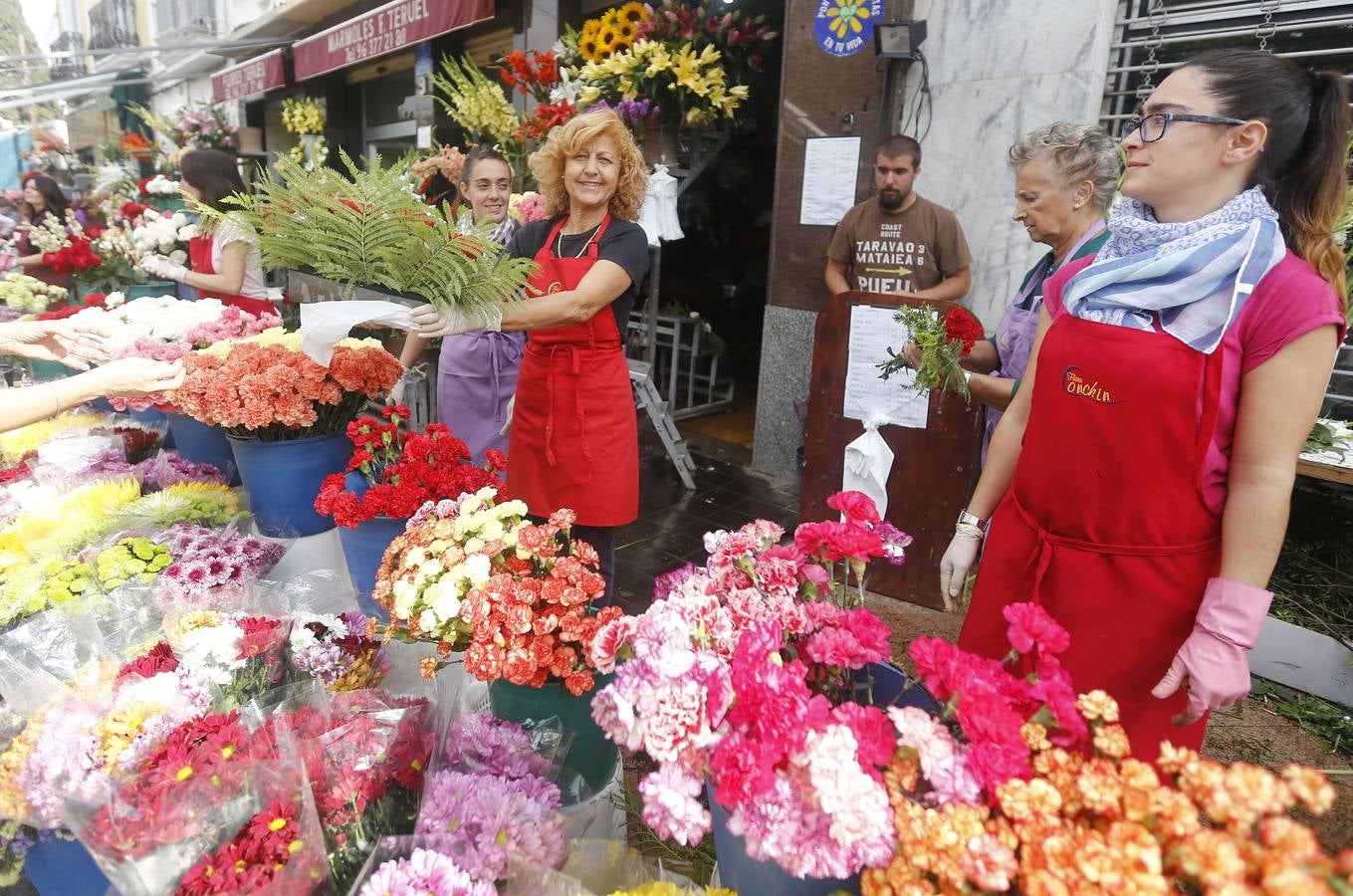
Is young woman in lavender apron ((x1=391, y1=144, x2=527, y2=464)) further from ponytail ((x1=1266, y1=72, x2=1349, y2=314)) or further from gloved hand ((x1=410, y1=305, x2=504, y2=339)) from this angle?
ponytail ((x1=1266, y1=72, x2=1349, y2=314))

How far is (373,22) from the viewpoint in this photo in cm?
754

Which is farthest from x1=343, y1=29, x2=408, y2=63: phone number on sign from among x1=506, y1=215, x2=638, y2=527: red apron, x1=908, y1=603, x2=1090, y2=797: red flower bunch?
x1=908, y1=603, x2=1090, y2=797: red flower bunch

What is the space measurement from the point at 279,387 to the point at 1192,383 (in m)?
2.04

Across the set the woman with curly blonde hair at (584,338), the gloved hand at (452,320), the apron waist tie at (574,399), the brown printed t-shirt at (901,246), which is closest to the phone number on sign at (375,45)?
the brown printed t-shirt at (901,246)

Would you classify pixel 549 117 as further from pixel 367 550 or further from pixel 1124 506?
pixel 1124 506

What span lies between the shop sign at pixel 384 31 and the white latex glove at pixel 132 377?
5.57 m

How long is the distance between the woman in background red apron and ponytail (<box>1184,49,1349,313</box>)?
333cm

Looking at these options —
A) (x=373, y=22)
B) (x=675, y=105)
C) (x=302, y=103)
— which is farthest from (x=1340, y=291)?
(x=302, y=103)

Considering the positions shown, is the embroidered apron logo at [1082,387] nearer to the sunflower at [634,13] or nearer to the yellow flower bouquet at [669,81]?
the yellow flower bouquet at [669,81]

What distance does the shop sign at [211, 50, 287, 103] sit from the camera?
391 inches

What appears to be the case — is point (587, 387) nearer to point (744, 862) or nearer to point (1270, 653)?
point (744, 862)

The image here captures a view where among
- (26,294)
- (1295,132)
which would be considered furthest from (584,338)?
(26,294)

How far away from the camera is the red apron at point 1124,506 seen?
127 centimetres

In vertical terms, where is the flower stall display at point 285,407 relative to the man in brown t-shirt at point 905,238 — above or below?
below
